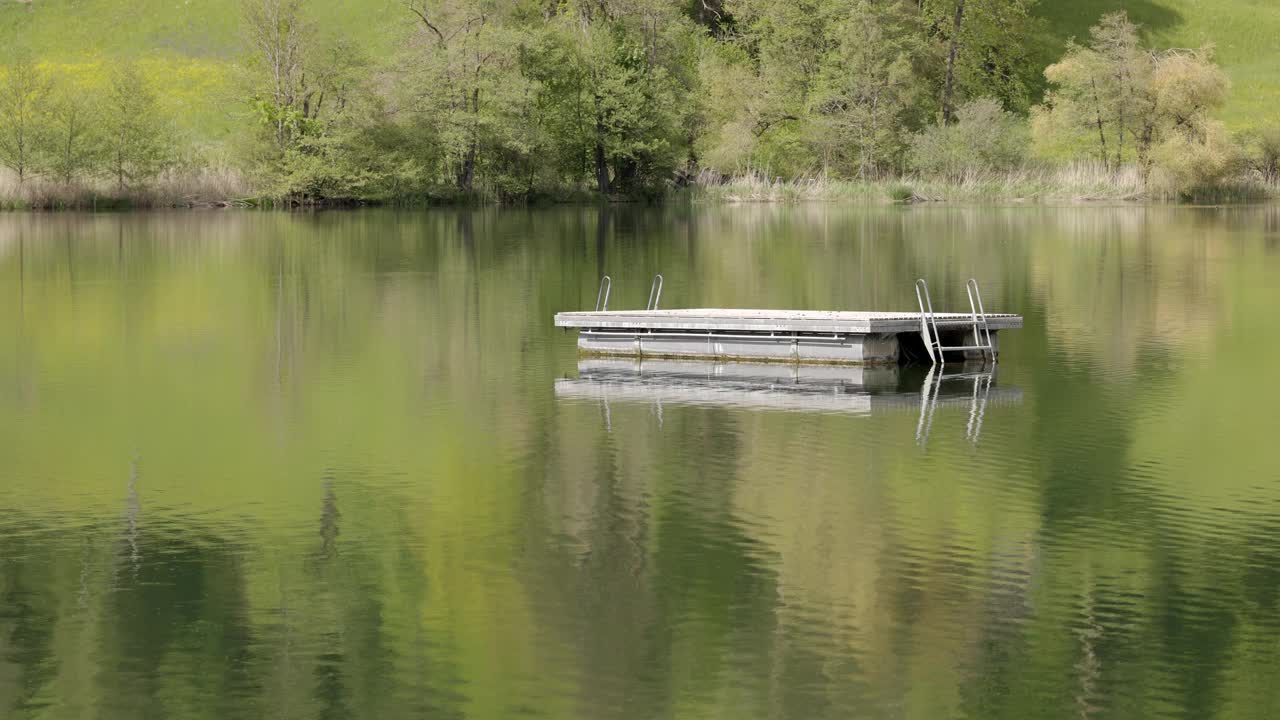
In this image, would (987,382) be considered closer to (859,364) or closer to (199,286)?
(859,364)

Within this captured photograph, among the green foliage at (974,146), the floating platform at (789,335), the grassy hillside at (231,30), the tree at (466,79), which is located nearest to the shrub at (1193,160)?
the green foliage at (974,146)

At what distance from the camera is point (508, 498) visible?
1459 cm

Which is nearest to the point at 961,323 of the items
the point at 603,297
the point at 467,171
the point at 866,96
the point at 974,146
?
the point at 603,297

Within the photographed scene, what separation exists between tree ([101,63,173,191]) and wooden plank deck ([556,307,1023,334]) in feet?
181

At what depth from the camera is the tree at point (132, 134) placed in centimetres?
7438

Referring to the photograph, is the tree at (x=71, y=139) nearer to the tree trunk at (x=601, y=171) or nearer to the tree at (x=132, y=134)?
the tree at (x=132, y=134)

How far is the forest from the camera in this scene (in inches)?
3054

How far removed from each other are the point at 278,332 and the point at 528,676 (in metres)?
18.9

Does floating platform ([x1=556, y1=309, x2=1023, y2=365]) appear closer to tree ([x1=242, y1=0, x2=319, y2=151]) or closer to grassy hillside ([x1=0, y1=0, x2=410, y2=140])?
tree ([x1=242, y1=0, x2=319, y2=151])

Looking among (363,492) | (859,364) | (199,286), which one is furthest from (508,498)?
(199,286)

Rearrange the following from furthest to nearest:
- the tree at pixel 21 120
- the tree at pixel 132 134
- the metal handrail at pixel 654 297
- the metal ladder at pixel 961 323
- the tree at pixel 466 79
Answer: the tree at pixel 466 79 → the tree at pixel 132 134 → the tree at pixel 21 120 → the metal handrail at pixel 654 297 → the metal ladder at pixel 961 323

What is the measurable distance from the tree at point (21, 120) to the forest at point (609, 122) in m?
0.11

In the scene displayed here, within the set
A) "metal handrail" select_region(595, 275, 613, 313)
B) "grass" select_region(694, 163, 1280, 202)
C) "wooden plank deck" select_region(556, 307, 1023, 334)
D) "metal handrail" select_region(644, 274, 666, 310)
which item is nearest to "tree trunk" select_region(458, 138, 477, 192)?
"grass" select_region(694, 163, 1280, 202)

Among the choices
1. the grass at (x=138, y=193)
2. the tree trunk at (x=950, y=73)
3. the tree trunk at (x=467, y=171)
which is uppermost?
the tree trunk at (x=950, y=73)
